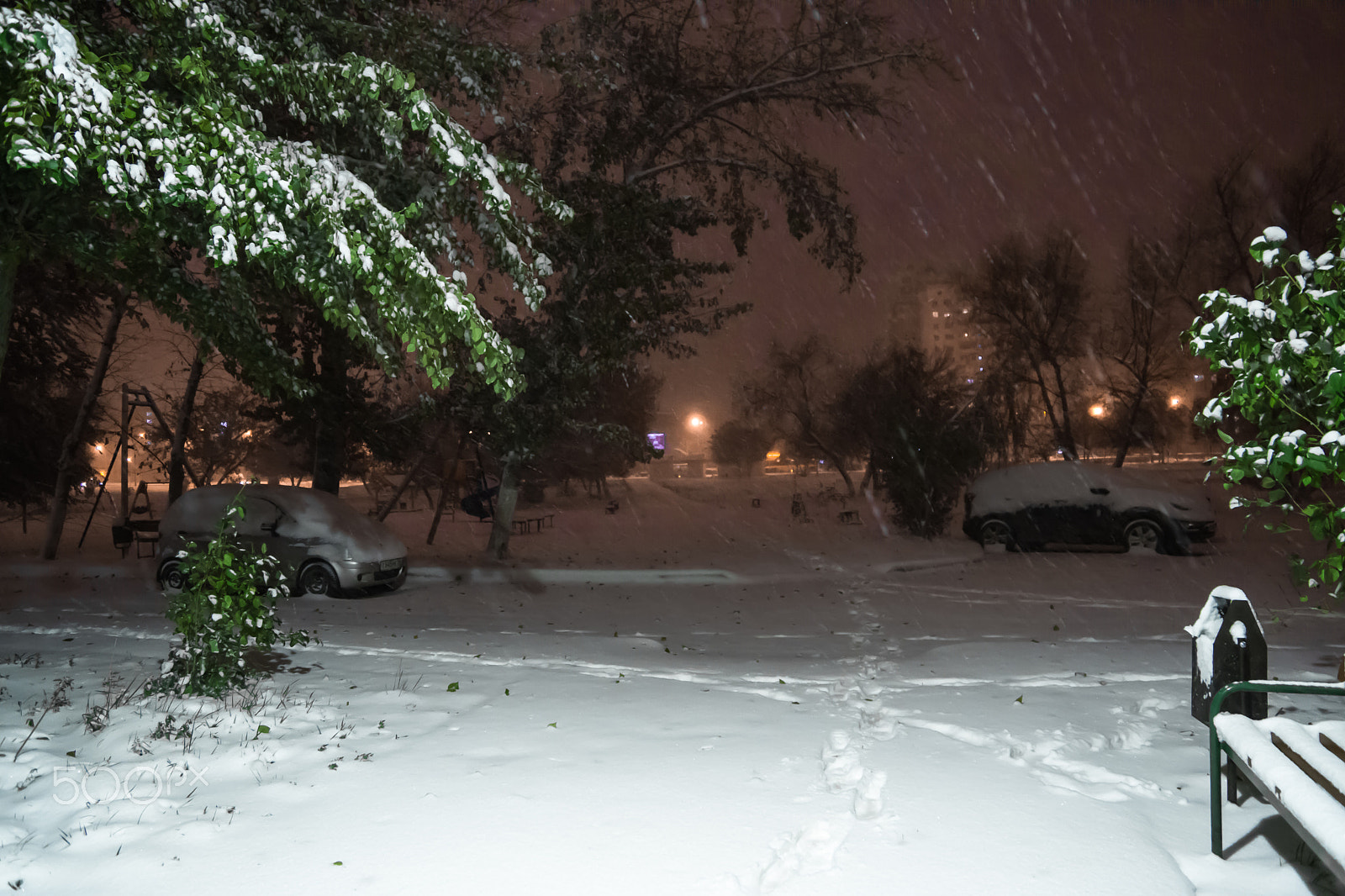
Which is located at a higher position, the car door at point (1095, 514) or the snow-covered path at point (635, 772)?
the car door at point (1095, 514)

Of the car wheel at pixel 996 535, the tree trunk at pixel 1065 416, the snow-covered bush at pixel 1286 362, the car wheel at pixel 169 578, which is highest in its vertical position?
the tree trunk at pixel 1065 416

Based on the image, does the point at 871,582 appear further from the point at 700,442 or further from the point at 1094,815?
the point at 700,442

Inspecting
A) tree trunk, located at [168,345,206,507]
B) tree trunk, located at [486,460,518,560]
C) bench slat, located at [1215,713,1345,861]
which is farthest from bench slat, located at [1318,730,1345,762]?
tree trunk, located at [168,345,206,507]

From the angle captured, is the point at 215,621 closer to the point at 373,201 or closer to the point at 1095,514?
the point at 373,201

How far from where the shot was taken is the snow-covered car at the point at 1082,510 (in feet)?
55.6

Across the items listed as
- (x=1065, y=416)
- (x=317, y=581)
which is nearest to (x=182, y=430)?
(x=317, y=581)

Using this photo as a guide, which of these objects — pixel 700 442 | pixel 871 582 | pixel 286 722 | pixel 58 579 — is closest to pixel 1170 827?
pixel 286 722

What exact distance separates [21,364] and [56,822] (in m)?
19.0

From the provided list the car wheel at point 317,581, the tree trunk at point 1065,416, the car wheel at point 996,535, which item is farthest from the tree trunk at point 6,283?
the tree trunk at point 1065,416

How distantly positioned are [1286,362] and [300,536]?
12138mm

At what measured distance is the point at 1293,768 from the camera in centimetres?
327

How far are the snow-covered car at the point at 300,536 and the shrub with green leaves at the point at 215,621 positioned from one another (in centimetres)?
708

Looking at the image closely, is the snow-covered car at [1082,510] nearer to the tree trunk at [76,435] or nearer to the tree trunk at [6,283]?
the tree trunk at [6,283]

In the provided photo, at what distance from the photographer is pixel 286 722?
509 centimetres
